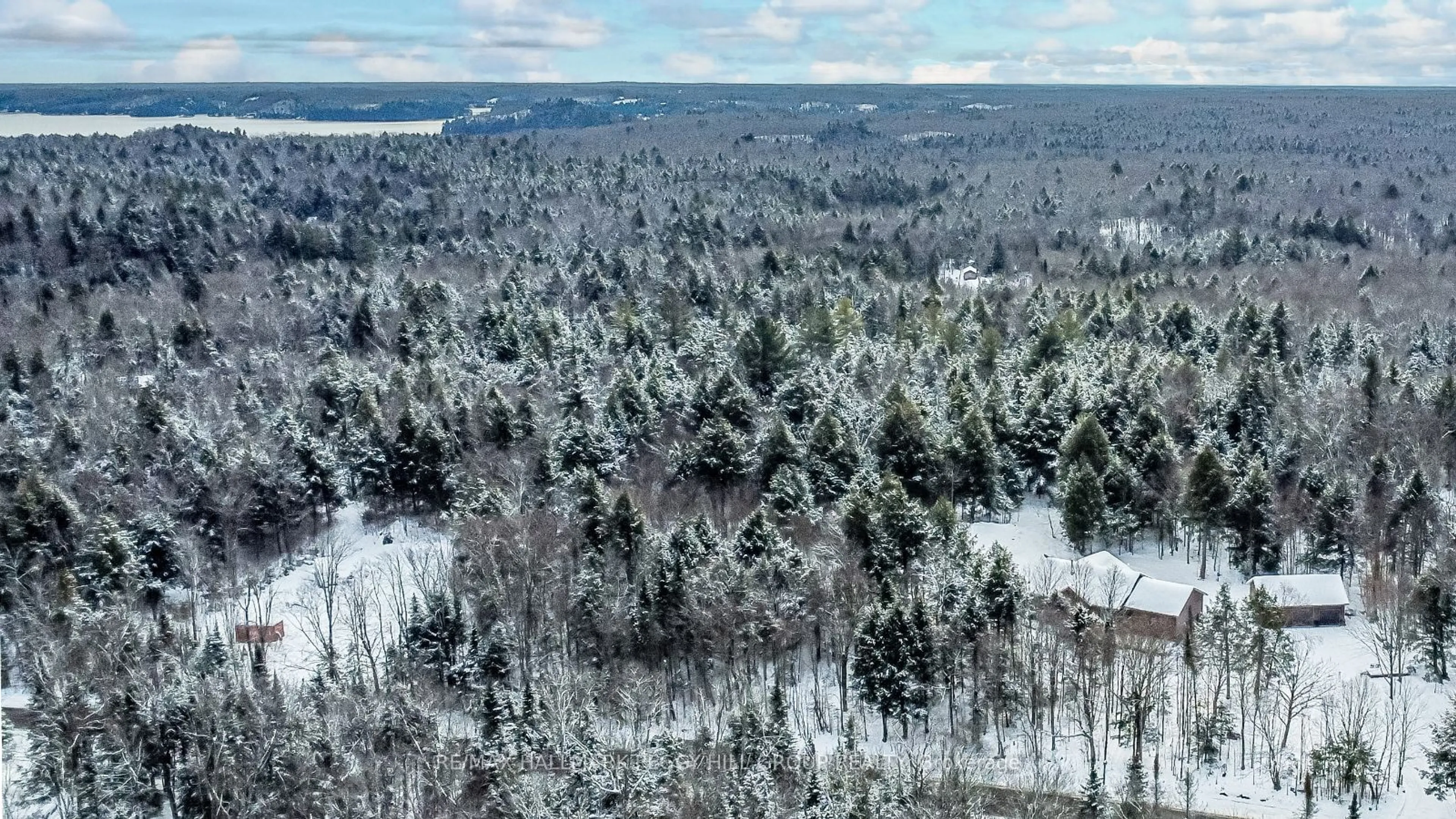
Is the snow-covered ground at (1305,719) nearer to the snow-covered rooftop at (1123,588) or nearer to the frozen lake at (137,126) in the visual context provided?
the snow-covered rooftop at (1123,588)

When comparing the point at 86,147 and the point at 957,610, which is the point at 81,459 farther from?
the point at 86,147

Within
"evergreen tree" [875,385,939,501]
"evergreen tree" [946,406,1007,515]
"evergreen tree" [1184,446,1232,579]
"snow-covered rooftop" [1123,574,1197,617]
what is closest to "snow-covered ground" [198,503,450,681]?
"evergreen tree" [875,385,939,501]

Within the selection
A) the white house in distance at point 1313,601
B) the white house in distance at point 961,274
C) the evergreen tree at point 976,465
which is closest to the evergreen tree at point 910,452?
the evergreen tree at point 976,465

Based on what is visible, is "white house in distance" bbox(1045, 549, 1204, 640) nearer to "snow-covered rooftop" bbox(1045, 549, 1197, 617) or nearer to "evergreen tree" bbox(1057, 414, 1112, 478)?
"snow-covered rooftop" bbox(1045, 549, 1197, 617)

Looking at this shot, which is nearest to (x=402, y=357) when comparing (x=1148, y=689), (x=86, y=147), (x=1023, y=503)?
(x=1023, y=503)

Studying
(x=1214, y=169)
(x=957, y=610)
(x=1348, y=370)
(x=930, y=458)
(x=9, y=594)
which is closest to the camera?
(x=957, y=610)
